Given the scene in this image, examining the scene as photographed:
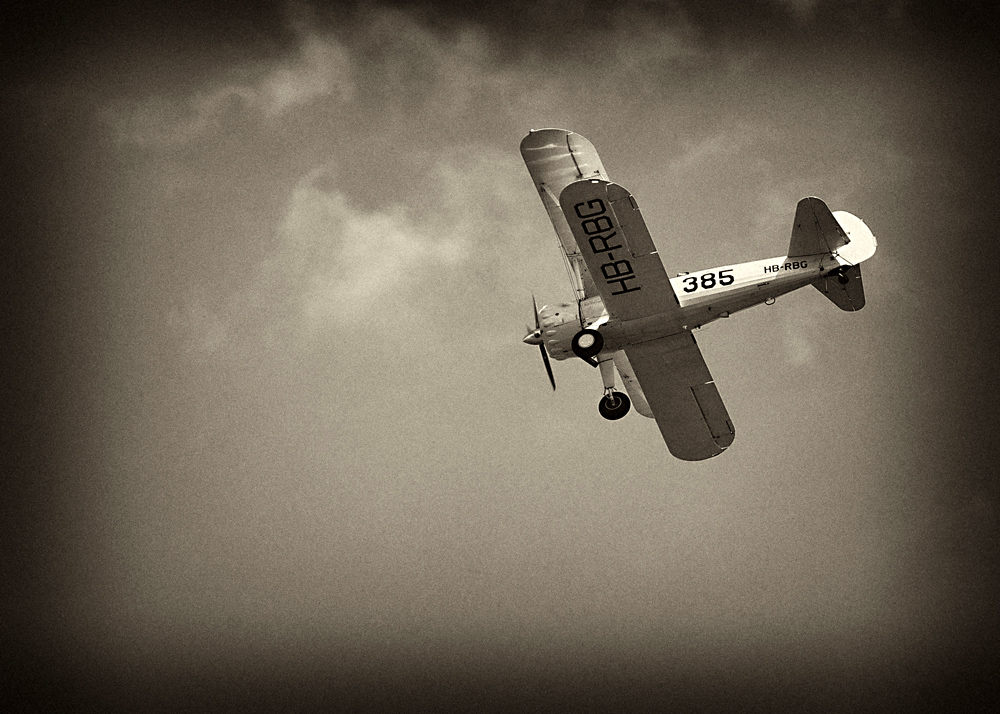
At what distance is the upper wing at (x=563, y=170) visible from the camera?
14.9 m

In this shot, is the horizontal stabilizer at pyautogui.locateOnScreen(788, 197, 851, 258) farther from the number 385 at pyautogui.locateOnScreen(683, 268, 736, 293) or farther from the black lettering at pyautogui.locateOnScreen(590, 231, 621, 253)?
the black lettering at pyautogui.locateOnScreen(590, 231, 621, 253)

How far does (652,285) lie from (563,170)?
2533 mm

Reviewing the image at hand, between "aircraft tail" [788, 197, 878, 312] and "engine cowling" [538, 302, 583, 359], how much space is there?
3.17 meters

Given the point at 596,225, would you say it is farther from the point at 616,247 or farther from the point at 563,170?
the point at 563,170

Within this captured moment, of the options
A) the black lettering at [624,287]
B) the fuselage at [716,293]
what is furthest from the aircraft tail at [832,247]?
the black lettering at [624,287]

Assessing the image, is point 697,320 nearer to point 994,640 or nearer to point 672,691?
point 672,691

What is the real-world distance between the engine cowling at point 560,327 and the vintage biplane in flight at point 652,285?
0.02m

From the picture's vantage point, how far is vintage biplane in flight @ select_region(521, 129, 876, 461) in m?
13.2

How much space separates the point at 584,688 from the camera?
1984 centimetres

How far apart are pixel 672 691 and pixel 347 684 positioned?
6.54 m

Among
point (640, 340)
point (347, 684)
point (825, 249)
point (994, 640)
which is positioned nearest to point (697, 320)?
point (640, 340)

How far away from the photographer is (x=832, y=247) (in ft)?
45.1

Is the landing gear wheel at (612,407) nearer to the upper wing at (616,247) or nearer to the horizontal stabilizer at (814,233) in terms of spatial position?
the upper wing at (616,247)

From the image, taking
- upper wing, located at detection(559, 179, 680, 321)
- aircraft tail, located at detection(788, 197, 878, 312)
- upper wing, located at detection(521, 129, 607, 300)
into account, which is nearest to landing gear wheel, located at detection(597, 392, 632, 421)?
upper wing, located at detection(521, 129, 607, 300)
